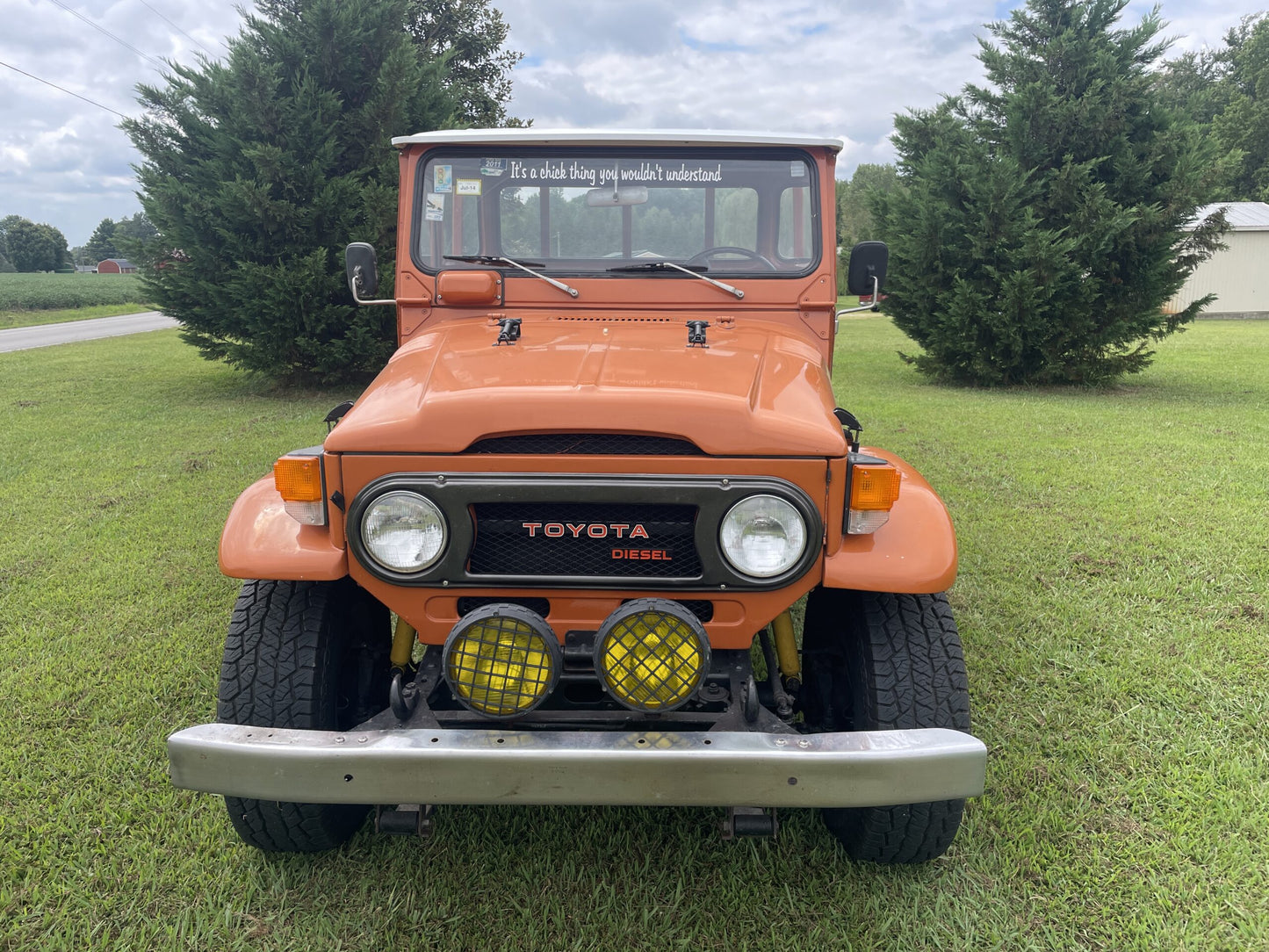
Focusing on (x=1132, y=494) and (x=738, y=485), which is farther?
(x=1132, y=494)

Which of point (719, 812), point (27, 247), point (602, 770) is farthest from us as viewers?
point (27, 247)

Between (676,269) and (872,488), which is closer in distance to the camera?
(872,488)

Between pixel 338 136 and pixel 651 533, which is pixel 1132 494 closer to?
pixel 651 533

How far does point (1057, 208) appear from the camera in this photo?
1069 centimetres

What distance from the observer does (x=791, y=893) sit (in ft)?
7.43

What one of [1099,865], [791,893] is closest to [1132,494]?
[1099,865]

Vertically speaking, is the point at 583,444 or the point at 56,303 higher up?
the point at 583,444

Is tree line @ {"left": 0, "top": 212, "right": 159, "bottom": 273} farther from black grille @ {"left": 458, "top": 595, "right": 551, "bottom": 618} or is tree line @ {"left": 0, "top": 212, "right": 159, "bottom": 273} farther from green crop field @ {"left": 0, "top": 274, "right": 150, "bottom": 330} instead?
black grille @ {"left": 458, "top": 595, "right": 551, "bottom": 618}

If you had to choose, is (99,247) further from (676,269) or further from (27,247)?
(676,269)

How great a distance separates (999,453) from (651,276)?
17.8 feet

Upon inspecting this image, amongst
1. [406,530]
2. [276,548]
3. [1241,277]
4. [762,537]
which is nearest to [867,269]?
[762,537]

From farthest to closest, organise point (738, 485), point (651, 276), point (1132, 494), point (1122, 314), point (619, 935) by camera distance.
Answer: point (1122, 314)
point (1132, 494)
point (651, 276)
point (619, 935)
point (738, 485)

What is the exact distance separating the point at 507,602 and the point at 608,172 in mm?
1749

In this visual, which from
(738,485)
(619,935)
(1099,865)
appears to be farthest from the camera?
(1099,865)
